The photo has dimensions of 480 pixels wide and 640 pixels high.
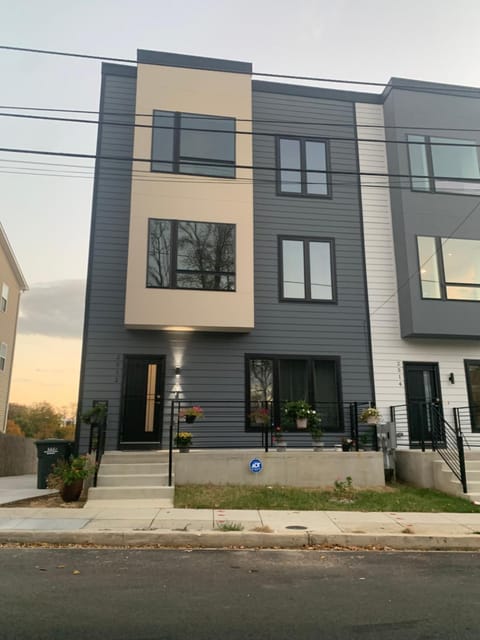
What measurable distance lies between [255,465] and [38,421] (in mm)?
46196

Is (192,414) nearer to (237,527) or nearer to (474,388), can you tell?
(237,527)

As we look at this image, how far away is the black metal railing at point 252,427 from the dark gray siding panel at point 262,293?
0.31m

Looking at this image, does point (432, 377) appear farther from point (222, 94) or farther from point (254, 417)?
point (222, 94)

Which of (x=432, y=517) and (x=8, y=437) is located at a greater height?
(x=8, y=437)

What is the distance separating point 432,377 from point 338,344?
8.50 ft

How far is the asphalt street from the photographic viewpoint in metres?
3.47

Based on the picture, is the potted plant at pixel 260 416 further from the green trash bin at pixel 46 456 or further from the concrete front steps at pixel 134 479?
the green trash bin at pixel 46 456

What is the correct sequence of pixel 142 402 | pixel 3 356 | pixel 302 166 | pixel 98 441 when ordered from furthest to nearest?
pixel 3 356 → pixel 302 166 → pixel 142 402 → pixel 98 441

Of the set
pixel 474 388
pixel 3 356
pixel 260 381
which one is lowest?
pixel 474 388

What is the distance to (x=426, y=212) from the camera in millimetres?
12414

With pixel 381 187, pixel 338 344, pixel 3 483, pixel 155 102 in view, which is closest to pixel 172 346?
pixel 338 344

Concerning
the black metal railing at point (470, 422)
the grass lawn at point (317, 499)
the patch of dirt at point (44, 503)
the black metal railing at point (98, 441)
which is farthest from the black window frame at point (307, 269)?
the patch of dirt at point (44, 503)

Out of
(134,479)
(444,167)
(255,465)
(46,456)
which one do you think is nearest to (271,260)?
(255,465)

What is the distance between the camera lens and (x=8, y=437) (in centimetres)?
1545
